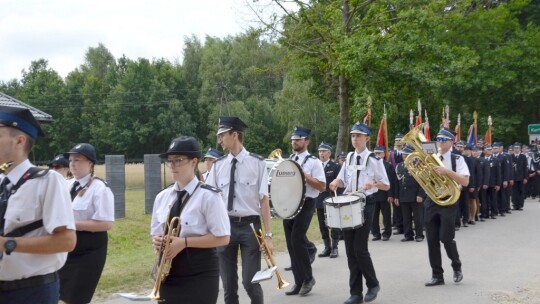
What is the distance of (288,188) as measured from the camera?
356 inches

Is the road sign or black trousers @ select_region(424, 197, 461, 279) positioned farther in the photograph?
the road sign

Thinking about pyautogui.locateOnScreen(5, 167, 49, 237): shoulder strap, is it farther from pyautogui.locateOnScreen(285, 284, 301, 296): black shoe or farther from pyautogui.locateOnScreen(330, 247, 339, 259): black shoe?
pyautogui.locateOnScreen(330, 247, 339, 259): black shoe

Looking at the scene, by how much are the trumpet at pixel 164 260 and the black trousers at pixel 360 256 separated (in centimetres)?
414

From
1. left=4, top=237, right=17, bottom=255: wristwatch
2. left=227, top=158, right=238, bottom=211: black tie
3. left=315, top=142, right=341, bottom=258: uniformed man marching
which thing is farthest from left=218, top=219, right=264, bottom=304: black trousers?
left=315, top=142, right=341, bottom=258: uniformed man marching

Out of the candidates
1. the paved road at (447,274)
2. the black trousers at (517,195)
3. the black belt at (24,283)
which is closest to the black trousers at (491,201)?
the black trousers at (517,195)

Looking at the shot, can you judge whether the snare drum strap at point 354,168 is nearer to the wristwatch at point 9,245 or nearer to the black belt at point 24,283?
the black belt at point 24,283

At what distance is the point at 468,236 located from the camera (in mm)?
15469

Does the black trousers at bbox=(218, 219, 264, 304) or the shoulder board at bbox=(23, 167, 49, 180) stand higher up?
the shoulder board at bbox=(23, 167, 49, 180)

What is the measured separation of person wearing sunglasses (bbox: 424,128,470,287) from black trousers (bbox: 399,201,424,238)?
506cm

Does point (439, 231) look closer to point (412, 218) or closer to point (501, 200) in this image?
point (412, 218)

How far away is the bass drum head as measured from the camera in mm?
8969

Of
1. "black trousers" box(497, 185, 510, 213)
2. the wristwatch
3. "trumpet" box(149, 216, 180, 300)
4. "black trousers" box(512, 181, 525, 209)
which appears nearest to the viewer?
the wristwatch

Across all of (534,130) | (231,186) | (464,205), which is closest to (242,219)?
(231,186)

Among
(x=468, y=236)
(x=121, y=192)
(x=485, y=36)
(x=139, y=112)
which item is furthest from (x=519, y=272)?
(x=139, y=112)
